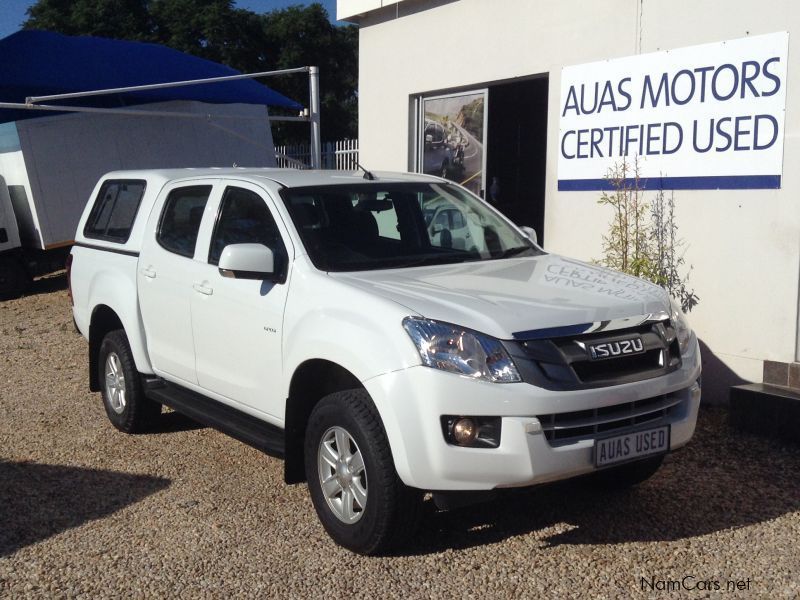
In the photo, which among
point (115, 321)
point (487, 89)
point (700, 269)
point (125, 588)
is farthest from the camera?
point (487, 89)

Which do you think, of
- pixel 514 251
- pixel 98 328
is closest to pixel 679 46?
pixel 514 251

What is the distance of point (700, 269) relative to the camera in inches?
278

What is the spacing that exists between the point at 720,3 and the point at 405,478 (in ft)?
16.0

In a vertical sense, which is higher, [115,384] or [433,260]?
[433,260]

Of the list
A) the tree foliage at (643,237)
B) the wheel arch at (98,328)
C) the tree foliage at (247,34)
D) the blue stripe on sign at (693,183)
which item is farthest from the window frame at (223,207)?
the tree foliage at (247,34)

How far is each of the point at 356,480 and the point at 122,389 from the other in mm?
2935

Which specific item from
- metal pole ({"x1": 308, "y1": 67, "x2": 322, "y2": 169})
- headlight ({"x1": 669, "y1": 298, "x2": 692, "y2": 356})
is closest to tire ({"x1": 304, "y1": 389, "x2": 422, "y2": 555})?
headlight ({"x1": 669, "y1": 298, "x2": 692, "y2": 356})

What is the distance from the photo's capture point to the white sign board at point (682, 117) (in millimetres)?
6516

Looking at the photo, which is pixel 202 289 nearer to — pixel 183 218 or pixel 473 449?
pixel 183 218

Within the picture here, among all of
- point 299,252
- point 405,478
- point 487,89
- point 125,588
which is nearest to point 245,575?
point 125,588

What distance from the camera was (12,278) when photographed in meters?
14.2

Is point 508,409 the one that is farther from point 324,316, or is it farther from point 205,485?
point 205,485

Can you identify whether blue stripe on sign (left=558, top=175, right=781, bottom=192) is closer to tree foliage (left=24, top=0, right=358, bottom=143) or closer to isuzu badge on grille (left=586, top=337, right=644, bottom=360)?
isuzu badge on grille (left=586, top=337, right=644, bottom=360)

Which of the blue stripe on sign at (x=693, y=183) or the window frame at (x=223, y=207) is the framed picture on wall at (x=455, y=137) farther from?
the window frame at (x=223, y=207)
